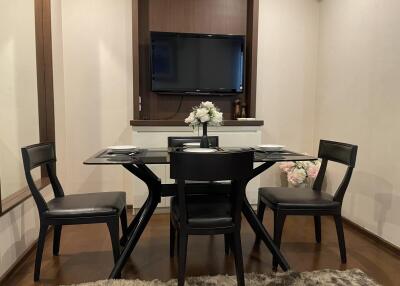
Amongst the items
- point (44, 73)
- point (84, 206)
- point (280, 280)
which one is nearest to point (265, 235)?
point (280, 280)

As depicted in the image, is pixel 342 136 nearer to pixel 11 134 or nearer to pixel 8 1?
pixel 11 134

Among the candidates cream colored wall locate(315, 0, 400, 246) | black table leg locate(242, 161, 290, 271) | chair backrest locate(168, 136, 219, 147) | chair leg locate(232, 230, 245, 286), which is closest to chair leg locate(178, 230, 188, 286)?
chair leg locate(232, 230, 245, 286)

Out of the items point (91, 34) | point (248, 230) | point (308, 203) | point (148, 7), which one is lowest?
point (248, 230)

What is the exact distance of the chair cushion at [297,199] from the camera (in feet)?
7.31

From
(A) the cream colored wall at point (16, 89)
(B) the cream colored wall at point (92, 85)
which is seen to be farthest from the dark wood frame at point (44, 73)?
(B) the cream colored wall at point (92, 85)

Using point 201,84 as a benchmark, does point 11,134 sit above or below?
below

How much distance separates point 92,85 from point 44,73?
0.54m

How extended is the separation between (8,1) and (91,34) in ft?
2.85

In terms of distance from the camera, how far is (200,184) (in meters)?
2.56

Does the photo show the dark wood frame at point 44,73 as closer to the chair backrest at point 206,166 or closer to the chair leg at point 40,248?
the chair leg at point 40,248

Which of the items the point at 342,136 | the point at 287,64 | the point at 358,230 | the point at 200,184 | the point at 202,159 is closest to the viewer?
the point at 202,159

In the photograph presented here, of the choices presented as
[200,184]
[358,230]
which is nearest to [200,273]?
[200,184]

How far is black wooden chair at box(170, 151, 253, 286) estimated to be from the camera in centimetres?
173

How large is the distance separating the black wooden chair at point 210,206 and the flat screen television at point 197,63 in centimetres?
181
